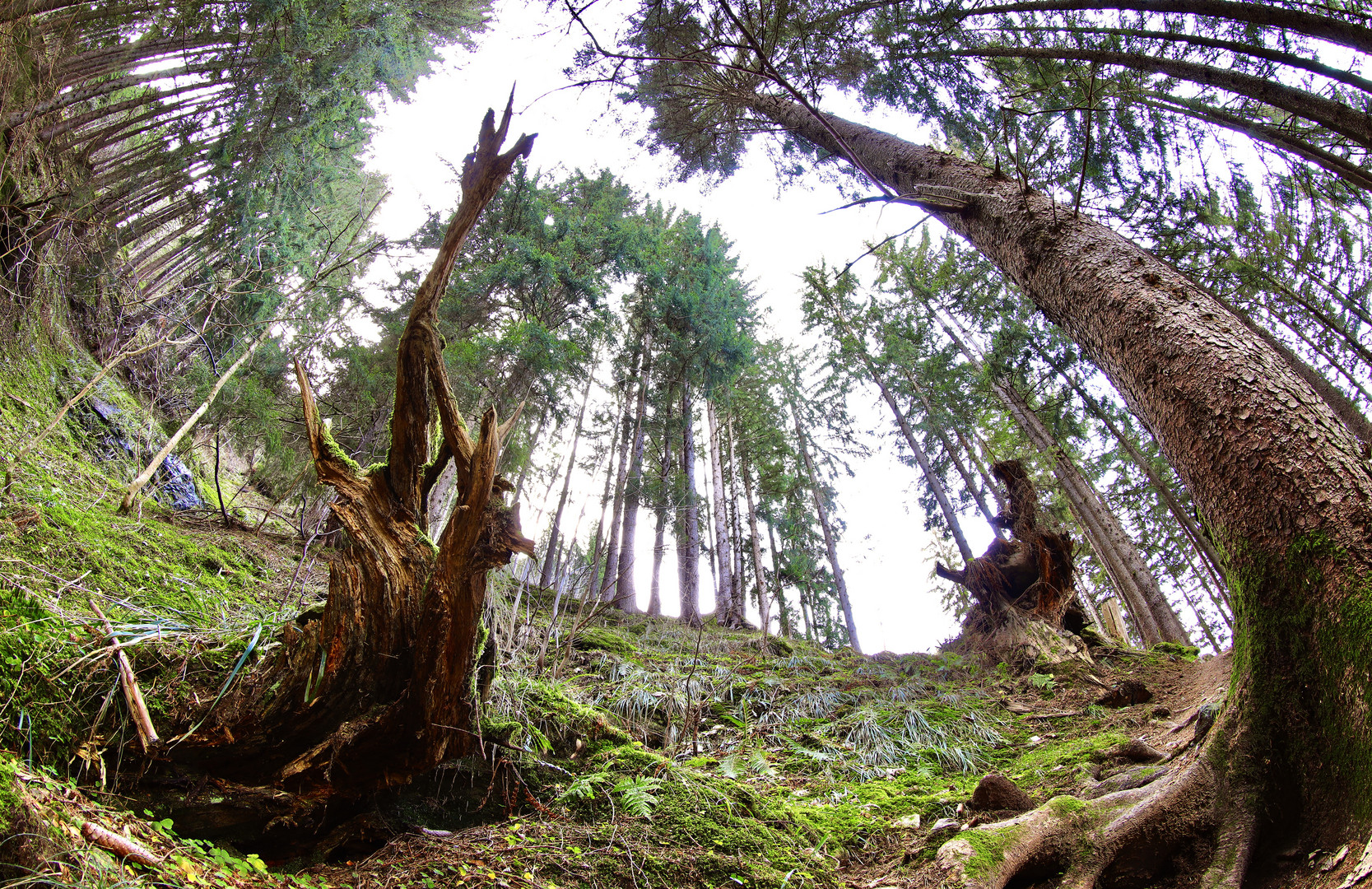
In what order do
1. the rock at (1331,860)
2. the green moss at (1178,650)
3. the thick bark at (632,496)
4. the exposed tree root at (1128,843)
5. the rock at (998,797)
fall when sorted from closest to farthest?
the rock at (1331,860) → the exposed tree root at (1128,843) → the rock at (998,797) → the green moss at (1178,650) → the thick bark at (632,496)

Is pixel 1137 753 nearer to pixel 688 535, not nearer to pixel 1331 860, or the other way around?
pixel 1331 860

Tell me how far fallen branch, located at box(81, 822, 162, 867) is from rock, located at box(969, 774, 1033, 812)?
306 cm

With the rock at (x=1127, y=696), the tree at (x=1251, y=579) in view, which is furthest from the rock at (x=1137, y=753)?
the rock at (x=1127, y=696)

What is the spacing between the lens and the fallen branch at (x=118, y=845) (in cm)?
141

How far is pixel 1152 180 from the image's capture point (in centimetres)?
548

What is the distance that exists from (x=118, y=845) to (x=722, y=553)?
10506mm

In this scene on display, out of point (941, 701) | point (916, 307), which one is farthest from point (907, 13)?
point (916, 307)

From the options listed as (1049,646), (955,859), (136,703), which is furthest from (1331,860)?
(1049,646)

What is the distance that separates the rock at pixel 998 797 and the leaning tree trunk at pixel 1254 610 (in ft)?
1.45

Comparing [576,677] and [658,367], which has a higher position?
[658,367]

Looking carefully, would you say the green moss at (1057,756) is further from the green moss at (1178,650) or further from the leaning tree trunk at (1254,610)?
the green moss at (1178,650)

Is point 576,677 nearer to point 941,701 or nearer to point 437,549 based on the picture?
point 437,549

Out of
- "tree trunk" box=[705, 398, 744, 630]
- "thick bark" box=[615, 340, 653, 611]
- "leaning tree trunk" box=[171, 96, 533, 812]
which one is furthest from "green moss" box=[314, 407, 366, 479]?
"thick bark" box=[615, 340, 653, 611]

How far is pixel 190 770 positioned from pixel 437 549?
3.65 feet
